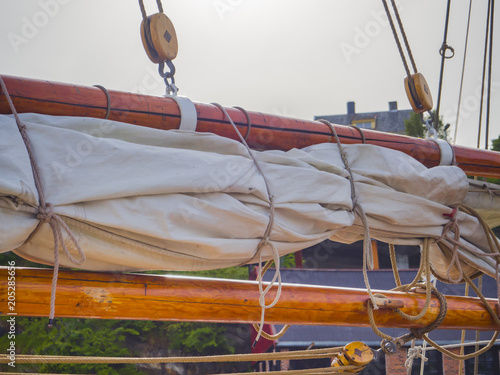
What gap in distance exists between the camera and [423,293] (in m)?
2.46

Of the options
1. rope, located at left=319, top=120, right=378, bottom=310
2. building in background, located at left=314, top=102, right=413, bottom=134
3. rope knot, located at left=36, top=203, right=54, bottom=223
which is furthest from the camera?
building in background, located at left=314, top=102, right=413, bottom=134

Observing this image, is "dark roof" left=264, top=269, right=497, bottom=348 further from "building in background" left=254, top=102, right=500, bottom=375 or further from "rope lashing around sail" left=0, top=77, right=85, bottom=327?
"rope lashing around sail" left=0, top=77, right=85, bottom=327

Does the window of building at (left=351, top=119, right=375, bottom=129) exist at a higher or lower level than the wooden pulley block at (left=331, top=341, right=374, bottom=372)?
higher

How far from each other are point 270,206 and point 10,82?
910 mm

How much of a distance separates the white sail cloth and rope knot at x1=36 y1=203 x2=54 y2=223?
22 mm

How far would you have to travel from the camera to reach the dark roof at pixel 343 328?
8945 millimetres

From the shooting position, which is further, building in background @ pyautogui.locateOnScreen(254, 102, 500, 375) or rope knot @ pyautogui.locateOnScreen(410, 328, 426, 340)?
building in background @ pyautogui.locateOnScreen(254, 102, 500, 375)

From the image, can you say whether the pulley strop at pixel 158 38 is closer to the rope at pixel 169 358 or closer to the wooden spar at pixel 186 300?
the wooden spar at pixel 186 300

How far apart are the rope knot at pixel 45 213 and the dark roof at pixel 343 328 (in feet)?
25.4

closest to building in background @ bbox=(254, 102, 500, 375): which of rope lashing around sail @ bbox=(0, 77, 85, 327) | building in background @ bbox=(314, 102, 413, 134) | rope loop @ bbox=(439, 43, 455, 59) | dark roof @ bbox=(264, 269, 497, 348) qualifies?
dark roof @ bbox=(264, 269, 497, 348)

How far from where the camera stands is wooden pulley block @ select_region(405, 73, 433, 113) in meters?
3.07

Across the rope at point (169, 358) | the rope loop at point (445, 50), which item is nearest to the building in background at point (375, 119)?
the rope loop at point (445, 50)

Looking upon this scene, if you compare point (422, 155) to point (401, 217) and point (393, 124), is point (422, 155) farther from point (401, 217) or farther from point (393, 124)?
point (393, 124)

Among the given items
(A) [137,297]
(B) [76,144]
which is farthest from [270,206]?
(B) [76,144]
